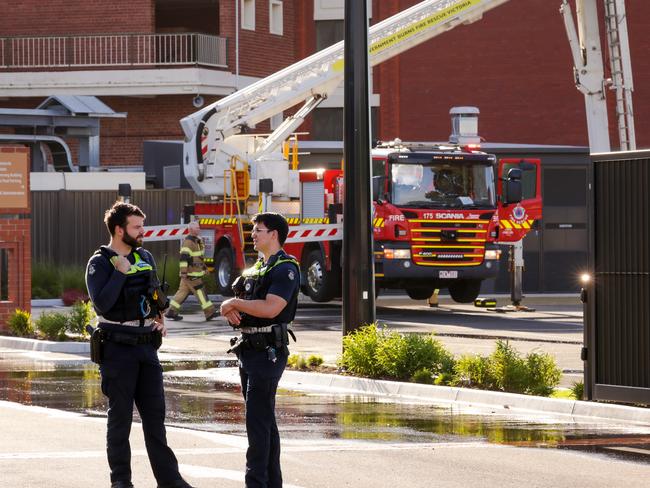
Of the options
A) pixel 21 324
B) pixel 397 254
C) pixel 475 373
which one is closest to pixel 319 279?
pixel 397 254

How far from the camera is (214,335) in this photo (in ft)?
77.0

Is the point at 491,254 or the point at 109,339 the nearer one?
the point at 109,339

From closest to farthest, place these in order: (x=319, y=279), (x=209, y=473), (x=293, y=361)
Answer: (x=209, y=473), (x=293, y=361), (x=319, y=279)

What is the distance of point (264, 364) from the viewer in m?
8.95

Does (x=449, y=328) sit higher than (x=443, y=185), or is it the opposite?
(x=443, y=185)

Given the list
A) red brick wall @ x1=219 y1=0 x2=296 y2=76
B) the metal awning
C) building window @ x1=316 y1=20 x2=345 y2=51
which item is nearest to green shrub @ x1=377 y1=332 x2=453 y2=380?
the metal awning

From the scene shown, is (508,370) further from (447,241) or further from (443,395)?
(447,241)

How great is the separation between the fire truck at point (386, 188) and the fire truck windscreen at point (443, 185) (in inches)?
0.7

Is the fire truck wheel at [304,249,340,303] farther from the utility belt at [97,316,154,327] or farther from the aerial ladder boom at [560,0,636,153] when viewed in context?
the utility belt at [97,316,154,327]

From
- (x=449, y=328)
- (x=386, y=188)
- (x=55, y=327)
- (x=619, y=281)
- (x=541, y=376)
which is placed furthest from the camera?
(x=386, y=188)

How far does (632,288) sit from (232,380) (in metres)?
5.17

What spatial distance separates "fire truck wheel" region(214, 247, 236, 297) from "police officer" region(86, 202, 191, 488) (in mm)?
20866

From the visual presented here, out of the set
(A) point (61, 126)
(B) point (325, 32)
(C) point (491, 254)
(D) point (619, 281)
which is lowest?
(D) point (619, 281)

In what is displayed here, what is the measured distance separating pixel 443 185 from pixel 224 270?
5645 millimetres
